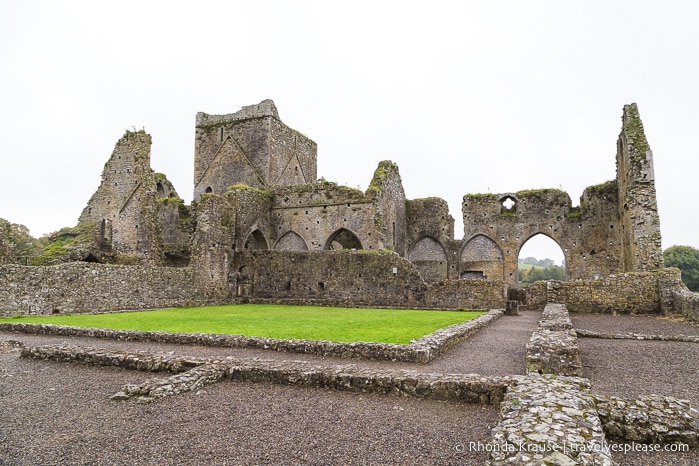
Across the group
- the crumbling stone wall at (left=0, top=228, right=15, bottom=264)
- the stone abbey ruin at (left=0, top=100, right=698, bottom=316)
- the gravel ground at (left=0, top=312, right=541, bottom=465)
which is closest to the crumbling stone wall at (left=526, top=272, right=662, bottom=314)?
the stone abbey ruin at (left=0, top=100, right=698, bottom=316)

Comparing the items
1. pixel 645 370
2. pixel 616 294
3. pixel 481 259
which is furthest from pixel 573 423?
pixel 481 259

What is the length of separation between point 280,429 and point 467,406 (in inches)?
77.7

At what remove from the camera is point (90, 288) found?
568 inches

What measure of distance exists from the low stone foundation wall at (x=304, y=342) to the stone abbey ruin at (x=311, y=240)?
4231mm

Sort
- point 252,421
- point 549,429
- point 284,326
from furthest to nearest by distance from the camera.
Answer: point 284,326 → point 252,421 → point 549,429

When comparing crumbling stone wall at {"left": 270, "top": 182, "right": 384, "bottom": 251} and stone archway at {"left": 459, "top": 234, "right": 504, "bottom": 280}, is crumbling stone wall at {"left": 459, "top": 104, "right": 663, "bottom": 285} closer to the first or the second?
stone archway at {"left": 459, "top": 234, "right": 504, "bottom": 280}

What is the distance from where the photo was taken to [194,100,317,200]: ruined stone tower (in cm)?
3017

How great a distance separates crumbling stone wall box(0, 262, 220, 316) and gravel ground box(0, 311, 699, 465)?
279 inches

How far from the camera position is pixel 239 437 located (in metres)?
3.76

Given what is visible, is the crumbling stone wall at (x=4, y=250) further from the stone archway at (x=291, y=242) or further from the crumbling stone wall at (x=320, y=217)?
the stone archway at (x=291, y=242)

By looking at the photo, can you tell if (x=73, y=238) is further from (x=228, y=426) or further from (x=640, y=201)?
(x=640, y=201)

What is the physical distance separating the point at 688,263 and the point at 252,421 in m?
56.2

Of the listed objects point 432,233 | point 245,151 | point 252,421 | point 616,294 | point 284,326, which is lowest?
point 252,421

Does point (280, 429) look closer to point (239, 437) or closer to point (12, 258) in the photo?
point (239, 437)
